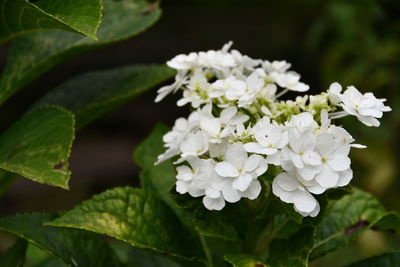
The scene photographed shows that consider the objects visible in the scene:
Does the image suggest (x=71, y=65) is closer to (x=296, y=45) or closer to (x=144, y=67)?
(x=296, y=45)

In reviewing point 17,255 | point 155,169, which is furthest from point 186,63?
point 17,255

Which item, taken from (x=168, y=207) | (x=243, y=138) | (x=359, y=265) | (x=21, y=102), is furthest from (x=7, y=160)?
(x=21, y=102)

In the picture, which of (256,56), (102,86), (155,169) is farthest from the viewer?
(256,56)

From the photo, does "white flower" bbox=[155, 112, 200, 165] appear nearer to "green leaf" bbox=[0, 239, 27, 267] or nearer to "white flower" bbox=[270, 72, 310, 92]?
"white flower" bbox=[270, 72, 310, 92]

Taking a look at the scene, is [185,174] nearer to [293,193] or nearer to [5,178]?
[293,193]

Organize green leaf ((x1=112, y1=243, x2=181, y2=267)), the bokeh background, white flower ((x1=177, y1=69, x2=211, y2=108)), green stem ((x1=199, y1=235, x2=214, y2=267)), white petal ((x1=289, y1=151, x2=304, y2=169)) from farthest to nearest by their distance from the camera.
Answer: the bokeh background
green leaf ((x1=112, y1=243, x2=181, y2=267))
green stem ((x1=199, y1=235, x2=214, y2=267))
white flower ((x1=177, y1=69, x2=211, y2=108))
white petal ((x1=289, y1=151, x2=304, y2=169))

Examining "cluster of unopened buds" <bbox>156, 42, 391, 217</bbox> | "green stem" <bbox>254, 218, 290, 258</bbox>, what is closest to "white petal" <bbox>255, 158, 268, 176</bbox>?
"cluster of unopened buds" <bbox>156, 42, 391, 217</bbox>
